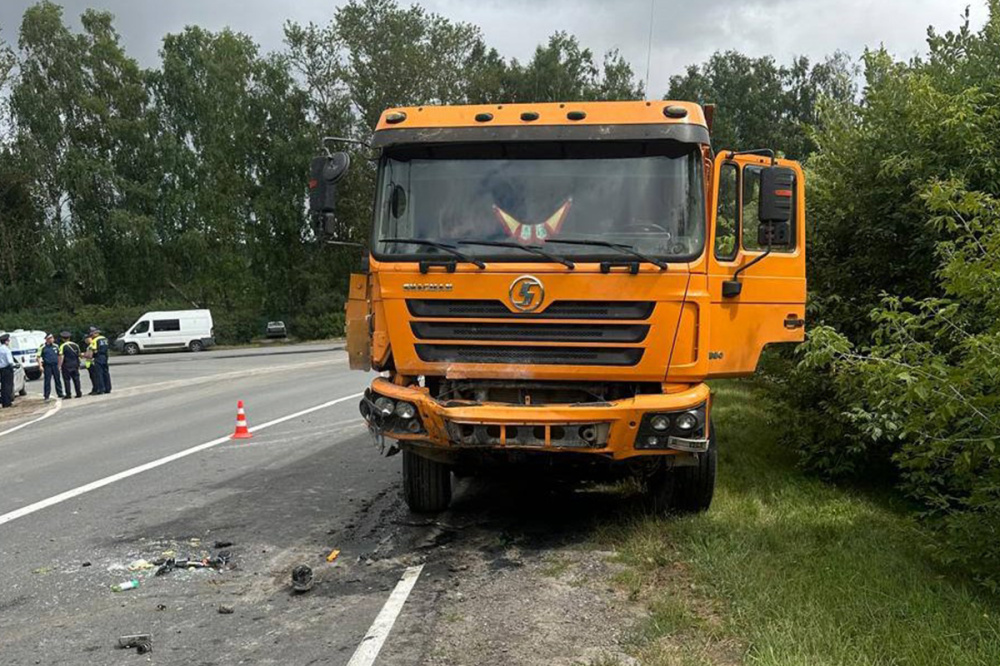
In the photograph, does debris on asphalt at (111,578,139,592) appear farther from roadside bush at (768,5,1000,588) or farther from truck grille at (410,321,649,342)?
roadside bush at (768,5,1000,588)

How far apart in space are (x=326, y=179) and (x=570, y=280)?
7.11 ft

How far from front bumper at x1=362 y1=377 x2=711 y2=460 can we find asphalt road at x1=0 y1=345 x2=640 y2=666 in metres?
0.79

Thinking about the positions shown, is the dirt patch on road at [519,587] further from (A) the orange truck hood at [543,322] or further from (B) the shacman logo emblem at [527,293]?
(B) the shacman logo emblem at [527,293]

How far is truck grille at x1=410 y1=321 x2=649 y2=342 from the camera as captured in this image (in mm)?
5539

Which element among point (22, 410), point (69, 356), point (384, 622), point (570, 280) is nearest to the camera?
point (384, 622)

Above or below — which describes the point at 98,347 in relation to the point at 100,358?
above

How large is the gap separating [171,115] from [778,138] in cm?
4396

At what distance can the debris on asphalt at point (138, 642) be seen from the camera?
431 cm

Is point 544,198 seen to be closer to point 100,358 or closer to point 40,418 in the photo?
point 40,418

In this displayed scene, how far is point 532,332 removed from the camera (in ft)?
18.5

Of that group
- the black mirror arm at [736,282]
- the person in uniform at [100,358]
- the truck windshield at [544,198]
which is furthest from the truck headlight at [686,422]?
the person in uniform at [100,358]

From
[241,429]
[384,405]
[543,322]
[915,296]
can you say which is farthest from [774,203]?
[241,429]

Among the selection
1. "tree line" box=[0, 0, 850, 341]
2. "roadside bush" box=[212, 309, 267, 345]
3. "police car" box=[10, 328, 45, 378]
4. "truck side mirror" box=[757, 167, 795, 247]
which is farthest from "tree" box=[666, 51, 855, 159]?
"truck side mirror" box=[757, 167, 795, 247]

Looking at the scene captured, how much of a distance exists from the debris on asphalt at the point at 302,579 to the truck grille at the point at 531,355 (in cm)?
157
